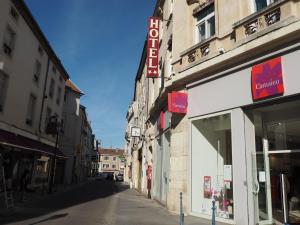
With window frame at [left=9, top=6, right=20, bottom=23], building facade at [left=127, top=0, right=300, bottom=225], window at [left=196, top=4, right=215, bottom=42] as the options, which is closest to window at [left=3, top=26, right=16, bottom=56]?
window frame at [left=9, top=6, right=20, bottom=23]

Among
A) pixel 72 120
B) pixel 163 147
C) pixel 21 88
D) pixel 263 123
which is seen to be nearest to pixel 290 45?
pixel 263 123

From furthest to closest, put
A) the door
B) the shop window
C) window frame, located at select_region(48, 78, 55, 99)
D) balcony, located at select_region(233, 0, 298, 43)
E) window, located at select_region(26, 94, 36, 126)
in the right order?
window frame, located at select_region(48, 78, 55, 99) < window, located at select_region(26, 94, 36, 126) < the door < the shop window < balcony, located at select_region(233, 0, 298, 43)

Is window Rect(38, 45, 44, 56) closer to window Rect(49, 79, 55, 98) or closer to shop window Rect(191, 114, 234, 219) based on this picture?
window Rect(49, 79, 55, 98)

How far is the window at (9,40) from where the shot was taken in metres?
17.6

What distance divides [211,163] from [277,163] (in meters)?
2.80

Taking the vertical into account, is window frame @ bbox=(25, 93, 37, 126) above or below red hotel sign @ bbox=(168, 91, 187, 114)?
above

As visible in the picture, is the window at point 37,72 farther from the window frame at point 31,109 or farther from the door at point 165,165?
the door at point 165,165

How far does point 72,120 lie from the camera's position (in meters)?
38.4

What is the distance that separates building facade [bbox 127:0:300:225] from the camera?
29.4 ft

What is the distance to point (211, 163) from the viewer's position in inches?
466

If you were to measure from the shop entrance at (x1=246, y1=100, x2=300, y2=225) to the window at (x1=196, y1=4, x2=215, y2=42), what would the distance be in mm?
4147

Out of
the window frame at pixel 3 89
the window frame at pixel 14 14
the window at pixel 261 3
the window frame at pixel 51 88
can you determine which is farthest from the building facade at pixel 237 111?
the window frame at pixel 51 88

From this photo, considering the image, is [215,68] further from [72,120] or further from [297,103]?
[72,120]

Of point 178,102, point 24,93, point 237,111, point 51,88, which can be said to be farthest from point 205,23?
point 51,88
